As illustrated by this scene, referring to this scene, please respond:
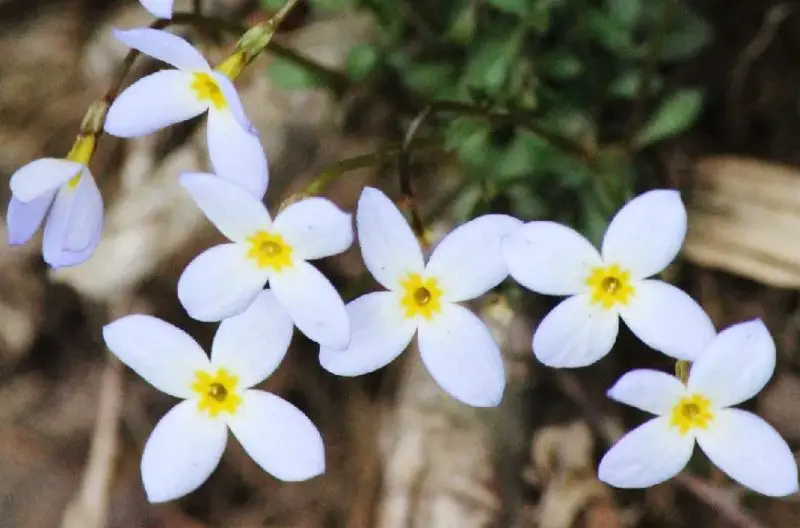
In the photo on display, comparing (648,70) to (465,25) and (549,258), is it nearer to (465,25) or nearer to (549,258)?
(465,25)

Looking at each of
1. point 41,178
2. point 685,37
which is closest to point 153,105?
point 41,178

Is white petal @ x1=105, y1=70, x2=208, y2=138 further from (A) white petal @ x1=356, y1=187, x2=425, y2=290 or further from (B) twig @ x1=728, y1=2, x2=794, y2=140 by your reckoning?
(B) twig @ x1=728, y1=2, x2=794, y2=140

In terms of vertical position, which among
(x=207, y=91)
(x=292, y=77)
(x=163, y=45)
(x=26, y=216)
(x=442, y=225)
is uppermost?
(x=163, y=45)

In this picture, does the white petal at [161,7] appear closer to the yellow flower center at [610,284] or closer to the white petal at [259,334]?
the white petal at [259,334]

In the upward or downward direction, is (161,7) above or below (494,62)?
above

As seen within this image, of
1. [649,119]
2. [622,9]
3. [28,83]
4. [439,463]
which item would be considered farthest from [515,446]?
[28,83]

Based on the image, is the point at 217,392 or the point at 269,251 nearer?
the point at 269,251

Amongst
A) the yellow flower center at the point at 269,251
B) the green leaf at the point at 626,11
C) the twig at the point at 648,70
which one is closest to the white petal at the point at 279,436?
the yellow flower center at the point at 269,251
